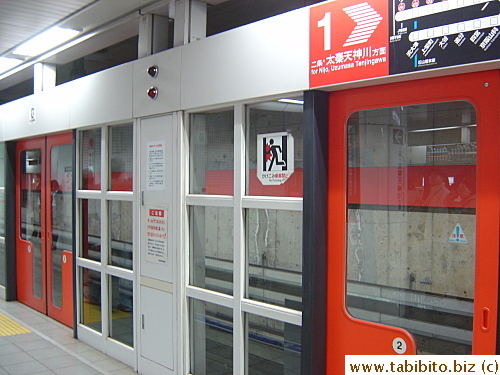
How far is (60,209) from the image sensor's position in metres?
6.14

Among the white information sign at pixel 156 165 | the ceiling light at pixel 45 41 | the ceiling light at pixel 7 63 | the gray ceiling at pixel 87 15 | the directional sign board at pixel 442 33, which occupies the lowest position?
the white information sign at pixel 156 165

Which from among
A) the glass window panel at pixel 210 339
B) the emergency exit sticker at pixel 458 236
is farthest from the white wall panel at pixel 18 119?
the emergency exit sticker at pixel 458 236

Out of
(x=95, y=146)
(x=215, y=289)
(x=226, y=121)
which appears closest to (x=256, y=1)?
(x=95, y=146)

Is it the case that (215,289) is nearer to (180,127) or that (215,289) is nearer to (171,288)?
(171,288)

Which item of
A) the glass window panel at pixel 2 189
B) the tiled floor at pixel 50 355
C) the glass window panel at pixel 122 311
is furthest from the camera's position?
the glass window panel at pixel 2 189

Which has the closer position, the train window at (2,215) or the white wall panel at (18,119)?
the white wall panel at (18,119)

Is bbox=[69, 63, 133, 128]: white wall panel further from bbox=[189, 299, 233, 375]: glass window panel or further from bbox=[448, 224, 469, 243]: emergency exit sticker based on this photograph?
bbox=[448, 224, 469, 243]: emergency exit sticker

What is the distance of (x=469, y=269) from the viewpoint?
242cm

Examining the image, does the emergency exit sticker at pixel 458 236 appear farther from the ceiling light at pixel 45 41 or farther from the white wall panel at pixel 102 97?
the ceiling light at pixel 45 41

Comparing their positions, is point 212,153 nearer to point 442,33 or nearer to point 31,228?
point 442,33

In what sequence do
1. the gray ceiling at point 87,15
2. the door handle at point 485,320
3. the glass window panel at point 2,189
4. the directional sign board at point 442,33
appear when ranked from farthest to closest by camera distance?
the glass window panel at point 2,189 < the gray ceiling at point 87,15 < the door handle at point 485,320 < the directional sign board at point 442,33

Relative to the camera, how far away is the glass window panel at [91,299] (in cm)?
514

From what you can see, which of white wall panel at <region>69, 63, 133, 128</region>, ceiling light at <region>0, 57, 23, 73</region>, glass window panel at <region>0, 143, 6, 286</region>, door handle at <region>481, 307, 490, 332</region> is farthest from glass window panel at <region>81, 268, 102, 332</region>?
door handle at <region>481, 307, 490, 332</region>

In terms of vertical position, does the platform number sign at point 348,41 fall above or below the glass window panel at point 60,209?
above
